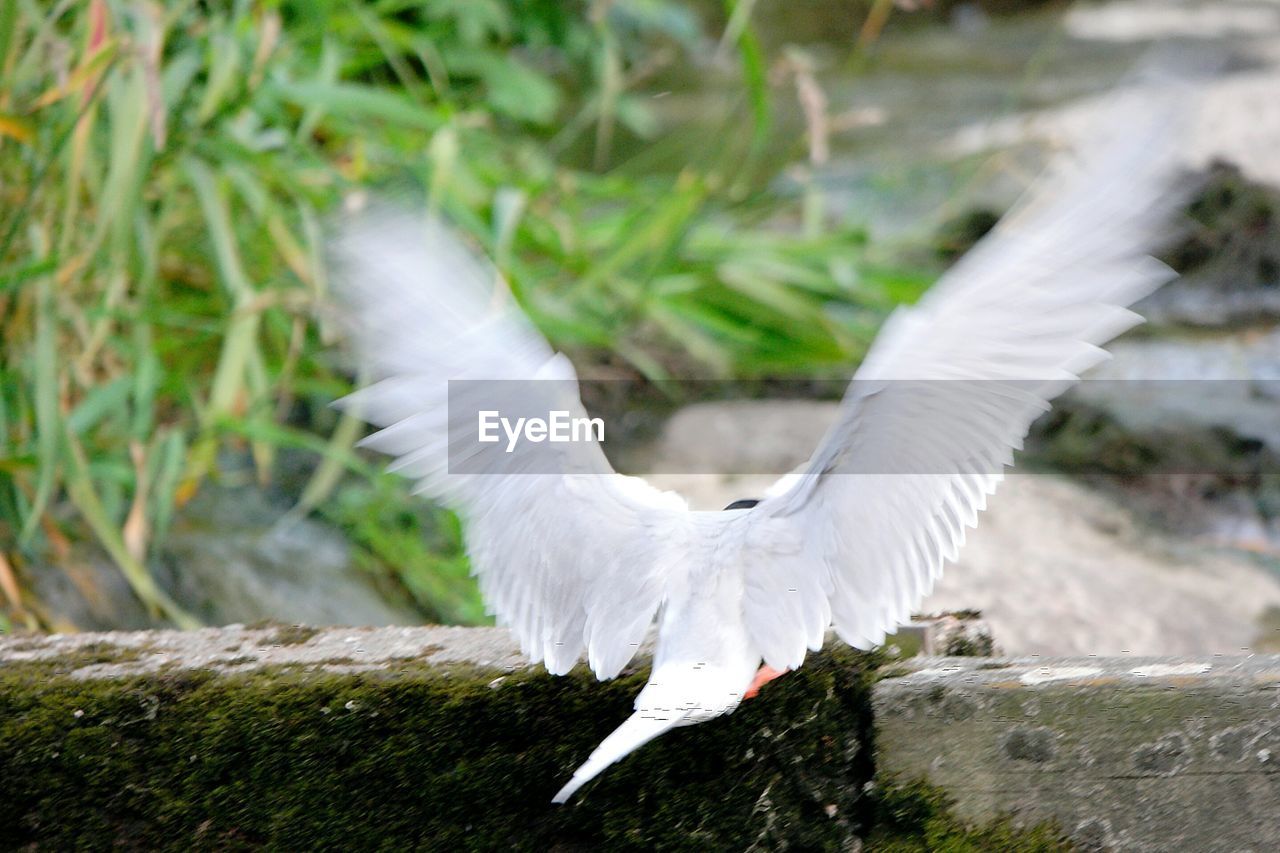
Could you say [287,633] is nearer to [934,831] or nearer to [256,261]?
[934,831]

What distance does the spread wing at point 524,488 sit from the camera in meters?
1.47

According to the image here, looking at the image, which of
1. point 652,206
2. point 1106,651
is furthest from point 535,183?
point 1106,651

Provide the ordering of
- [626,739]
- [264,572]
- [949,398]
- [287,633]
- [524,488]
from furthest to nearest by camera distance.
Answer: [264,572] < [287,633] < [524,488] < [949,398] < [626,739]

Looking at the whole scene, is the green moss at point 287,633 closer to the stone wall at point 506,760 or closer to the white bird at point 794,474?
the stone wall at point 506,760

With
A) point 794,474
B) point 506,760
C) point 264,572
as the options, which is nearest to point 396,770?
point 506,760

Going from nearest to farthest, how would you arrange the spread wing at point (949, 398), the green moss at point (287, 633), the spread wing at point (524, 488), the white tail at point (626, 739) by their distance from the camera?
the white tail at point (626, 739), the spread wing at point (949, 398), the spread wing at point (524, 488), the green moss at point (287, 633)

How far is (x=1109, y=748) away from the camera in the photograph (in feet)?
4.59

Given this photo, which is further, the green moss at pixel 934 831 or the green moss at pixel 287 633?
the green moss at pixel 287 633

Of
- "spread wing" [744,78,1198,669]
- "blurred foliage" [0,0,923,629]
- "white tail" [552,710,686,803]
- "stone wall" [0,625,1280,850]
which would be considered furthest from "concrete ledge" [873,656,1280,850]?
"blurred foliage" [0,0,923,629]

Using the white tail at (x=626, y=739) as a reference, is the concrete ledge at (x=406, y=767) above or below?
below

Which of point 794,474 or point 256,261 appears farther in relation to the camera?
point 256,261

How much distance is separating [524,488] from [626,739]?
0.37 metres

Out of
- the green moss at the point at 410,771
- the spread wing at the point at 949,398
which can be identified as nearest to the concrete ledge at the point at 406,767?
the green moss at the point at 410,771

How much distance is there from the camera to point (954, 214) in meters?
3.92
